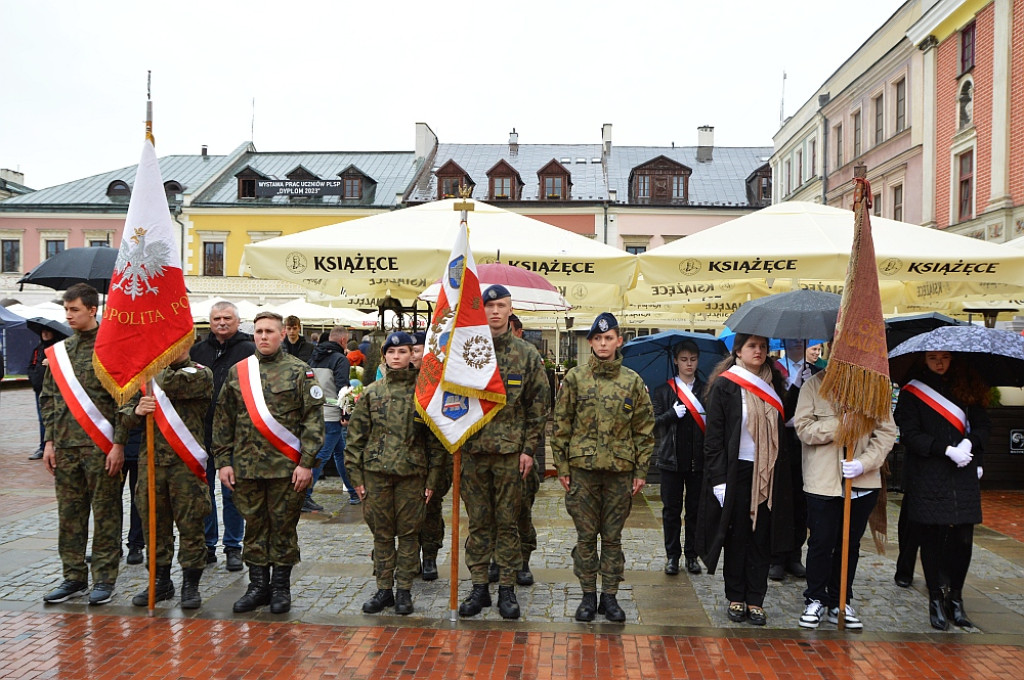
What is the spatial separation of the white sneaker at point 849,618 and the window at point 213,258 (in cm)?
3782

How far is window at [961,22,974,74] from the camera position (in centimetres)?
2161

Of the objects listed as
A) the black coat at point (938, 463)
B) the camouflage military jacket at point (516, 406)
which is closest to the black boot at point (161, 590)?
the camouflage military jacket at point (516, 406)

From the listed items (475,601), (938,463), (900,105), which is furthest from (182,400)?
(900,105)

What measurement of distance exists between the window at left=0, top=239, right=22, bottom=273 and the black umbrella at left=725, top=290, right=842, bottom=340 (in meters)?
44.3

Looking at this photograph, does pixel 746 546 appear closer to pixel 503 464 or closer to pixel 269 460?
pixel 503 464

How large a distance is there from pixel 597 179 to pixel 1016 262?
33.5 metres

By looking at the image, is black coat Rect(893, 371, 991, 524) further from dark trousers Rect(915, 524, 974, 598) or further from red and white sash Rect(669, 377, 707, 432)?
red and white sash Rect(669, 377, 707, 432)

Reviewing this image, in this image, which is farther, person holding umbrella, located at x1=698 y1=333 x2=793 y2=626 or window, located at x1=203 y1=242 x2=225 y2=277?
window, located at x1=203 y1=242 x2=225 y2=277

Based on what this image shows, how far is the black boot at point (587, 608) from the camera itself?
5027 mm

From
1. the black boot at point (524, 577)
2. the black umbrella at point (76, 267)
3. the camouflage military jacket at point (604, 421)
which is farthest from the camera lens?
the black umbrella at point (76, 267)

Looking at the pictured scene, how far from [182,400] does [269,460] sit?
2.83 ft

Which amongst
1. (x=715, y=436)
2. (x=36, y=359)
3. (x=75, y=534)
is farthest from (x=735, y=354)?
(x=36, y=359)

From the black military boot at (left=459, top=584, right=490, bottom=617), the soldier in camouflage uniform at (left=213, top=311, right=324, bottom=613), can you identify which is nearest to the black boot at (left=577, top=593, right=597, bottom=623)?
the black military boot at (left=459, top=584, right=490, bottom=617)

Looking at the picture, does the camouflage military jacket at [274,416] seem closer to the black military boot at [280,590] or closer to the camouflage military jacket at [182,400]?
the camouflage military jacket at [182,400]
